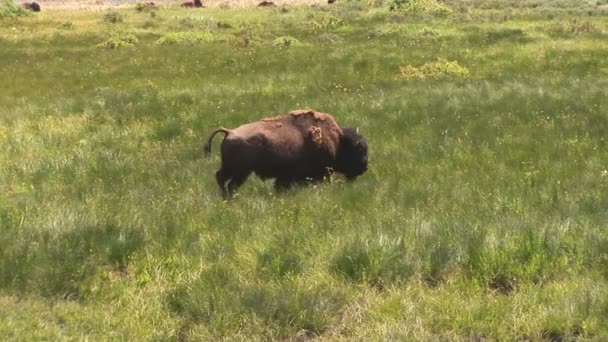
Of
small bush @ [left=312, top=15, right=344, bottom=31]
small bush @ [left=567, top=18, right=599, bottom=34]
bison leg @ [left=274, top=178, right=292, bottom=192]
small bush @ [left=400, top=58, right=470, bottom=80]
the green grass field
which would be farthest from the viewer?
small bush @ [left=312, top=15, right=344, bottom=31]

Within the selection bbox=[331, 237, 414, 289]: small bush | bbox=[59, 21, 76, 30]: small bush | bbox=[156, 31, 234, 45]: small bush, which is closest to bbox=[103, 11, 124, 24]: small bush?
bbox=[59, 21, 76, 30]: small bush

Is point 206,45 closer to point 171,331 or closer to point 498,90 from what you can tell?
point 498,90

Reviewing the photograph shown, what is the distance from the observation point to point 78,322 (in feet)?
17.3

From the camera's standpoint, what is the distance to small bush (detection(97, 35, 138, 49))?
32906 millimetres

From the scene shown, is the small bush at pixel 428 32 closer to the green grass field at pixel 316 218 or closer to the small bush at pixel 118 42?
the green grass field at pixel 316 218

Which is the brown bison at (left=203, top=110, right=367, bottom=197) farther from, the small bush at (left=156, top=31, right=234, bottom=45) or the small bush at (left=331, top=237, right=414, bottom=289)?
the small bush at (left=156, top=31, right=234, bottom=45)

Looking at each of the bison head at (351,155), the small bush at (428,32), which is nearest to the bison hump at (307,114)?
the bison head at (351,155)

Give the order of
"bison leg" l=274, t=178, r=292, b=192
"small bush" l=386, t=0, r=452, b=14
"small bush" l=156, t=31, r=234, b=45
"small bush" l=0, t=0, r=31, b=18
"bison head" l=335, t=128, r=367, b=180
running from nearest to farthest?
"bison leg" l=274, t=178, r=292, b=192 → "bison head" l=335, t=128, r=367, b=180 → "small bush" l=156, t=31, r=234, b=45 → "small bush" l=0, t=0, r=31, b=18 → "small bush" l=386, t=0, r=452, b=14

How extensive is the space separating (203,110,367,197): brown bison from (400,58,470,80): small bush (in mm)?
12788

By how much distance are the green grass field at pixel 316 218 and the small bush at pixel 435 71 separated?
711 millimetres

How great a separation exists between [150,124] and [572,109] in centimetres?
1116

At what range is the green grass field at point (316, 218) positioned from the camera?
535 centimetres

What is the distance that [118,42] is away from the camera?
109ft

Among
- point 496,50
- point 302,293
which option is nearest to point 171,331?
point 302,293
